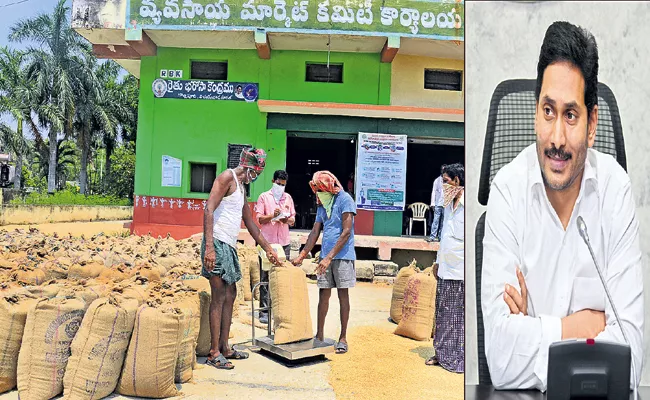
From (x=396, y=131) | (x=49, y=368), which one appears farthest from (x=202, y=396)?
(x=396, y=131)

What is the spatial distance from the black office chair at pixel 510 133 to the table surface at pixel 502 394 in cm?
3

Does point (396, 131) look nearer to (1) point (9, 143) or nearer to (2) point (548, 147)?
(2) point (548, 147)

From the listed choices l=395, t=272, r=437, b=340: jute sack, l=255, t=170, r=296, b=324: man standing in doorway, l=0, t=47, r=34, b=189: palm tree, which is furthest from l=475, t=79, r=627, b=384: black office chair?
l=0, t=47, r=34, b=189: palm tree

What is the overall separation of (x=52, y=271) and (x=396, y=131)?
748 cm

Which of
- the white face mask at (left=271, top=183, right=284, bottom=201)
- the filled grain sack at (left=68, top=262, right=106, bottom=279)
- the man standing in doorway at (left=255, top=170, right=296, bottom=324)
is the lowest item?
the filled grain sack at (left=68, top=262, right=106, bottom=279)

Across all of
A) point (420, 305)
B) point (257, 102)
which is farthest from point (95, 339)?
point (257, 102)

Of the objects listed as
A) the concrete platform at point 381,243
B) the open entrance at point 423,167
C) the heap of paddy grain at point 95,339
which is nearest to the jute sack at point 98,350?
the heap of paddy grain at point 95,339

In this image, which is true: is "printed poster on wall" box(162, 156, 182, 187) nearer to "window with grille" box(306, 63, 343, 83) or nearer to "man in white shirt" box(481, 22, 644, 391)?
"window with grille" box(306, 63, 343, 83)

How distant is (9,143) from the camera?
2670 cm

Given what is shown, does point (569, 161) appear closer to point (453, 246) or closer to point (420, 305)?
point (453, 246)

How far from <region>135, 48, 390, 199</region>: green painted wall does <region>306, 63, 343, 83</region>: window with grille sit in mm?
147

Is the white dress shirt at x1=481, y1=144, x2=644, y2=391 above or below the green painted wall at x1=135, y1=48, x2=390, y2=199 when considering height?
below

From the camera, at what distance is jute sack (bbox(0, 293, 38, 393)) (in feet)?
11.3

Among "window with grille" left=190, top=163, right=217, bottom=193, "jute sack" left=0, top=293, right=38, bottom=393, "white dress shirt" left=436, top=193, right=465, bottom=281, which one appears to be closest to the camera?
"jute sack" left=0, top=293, right=38, bottom=393
